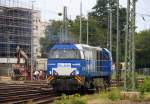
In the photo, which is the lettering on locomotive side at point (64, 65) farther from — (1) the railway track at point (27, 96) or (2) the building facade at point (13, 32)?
(2) the building facade at point (13, 32)

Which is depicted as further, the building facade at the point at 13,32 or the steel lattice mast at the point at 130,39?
the building facade at the point at 13,32

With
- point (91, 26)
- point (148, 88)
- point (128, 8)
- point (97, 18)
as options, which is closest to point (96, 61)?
point (148, 88)

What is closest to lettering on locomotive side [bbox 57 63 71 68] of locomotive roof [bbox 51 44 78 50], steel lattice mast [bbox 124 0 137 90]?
locomotive roof [bbox 51 44 78 50]

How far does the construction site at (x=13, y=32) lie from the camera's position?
77875mm

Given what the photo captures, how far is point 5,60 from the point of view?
254 feet

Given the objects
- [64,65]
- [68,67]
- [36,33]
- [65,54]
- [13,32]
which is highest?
[36,33]

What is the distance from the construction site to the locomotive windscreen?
4574 centimetres

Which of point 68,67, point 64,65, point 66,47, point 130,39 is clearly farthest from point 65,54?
point 130,39

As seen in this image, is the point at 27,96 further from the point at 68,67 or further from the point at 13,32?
the point at 13,32

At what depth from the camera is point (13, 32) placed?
82.2 metres

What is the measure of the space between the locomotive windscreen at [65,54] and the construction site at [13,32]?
150 ft

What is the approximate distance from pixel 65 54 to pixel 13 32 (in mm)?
53595

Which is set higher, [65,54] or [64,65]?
[65,54]

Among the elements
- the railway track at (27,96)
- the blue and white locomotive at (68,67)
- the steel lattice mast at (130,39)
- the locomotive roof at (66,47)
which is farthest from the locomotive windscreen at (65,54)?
the steel lattice mast at (130,39)
